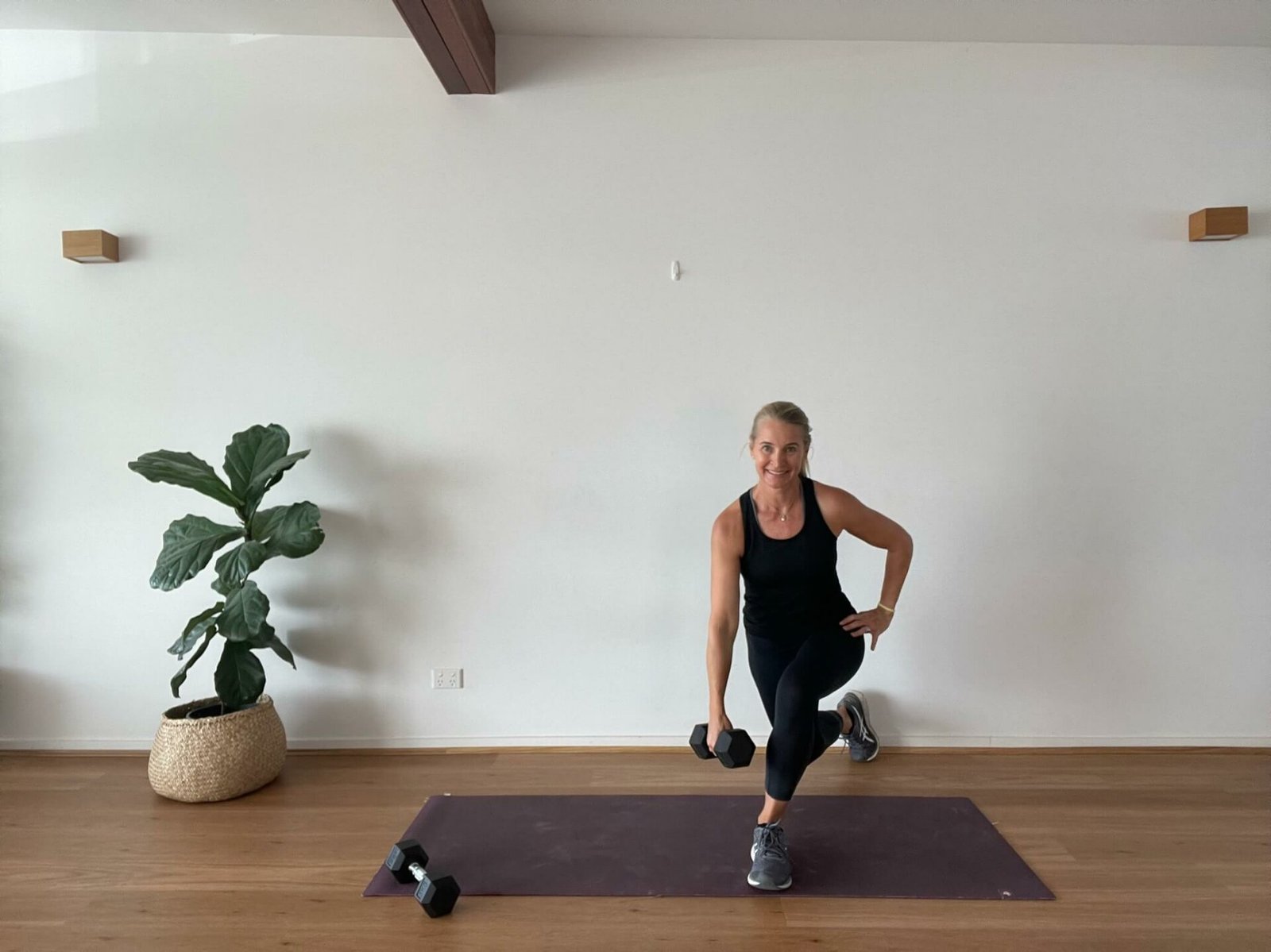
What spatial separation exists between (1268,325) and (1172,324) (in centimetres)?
37

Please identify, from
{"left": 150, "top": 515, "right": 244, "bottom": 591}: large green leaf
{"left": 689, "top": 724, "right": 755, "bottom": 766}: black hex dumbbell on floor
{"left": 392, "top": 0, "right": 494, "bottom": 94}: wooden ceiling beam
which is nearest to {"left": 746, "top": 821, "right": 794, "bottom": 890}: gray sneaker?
{"left": 689, "top": 724, "right": 755, "bottom": 766}: black hex dumbbell on floor

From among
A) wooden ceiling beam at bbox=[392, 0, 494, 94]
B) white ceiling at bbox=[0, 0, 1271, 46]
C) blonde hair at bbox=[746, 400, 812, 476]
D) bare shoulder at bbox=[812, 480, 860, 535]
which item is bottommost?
bare shoulder at bbox=[812, 480, 860, 535]

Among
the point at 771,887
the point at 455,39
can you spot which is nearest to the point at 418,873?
the point at 771,887

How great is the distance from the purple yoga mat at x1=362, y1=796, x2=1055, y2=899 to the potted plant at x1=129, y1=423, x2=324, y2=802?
2.21ft

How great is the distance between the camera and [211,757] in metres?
2.68

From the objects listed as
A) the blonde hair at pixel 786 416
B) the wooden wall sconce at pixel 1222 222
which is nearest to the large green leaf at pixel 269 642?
the blonde hair at pixel 786 416

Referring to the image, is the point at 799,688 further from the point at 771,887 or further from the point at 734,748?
the point at 771,887

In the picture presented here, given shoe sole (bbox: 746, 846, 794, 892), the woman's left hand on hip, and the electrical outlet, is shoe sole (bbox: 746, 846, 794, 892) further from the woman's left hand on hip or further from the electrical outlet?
the electrical outlet

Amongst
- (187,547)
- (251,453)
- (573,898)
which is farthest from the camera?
(251,453)

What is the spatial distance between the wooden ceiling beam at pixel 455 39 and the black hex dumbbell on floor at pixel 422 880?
242 centimetres

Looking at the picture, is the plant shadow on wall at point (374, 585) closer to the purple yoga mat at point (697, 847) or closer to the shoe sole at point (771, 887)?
the purple yoga mat at point (697, 847)

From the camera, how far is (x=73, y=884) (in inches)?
85.7

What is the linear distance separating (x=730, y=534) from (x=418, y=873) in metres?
1.20

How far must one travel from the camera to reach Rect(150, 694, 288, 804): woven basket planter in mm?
2672
